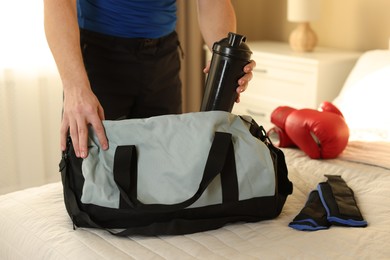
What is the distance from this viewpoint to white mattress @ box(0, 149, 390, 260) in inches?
49.1

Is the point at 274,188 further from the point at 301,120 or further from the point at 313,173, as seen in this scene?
the point at 301,120

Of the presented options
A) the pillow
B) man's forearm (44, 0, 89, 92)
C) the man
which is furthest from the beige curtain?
man's forearm (44, 0, 89, 92)

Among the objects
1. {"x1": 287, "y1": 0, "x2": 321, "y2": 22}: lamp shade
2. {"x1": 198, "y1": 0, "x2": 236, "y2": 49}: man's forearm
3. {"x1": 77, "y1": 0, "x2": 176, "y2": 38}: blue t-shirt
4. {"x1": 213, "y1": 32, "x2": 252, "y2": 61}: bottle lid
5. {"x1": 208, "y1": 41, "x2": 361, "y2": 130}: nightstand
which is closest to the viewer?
{"x1": 213, "y1": 32, "x2": 252, "y2": 61}: bottle lid

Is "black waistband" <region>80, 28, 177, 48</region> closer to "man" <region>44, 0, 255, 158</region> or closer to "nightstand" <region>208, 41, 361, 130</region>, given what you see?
"man" <region>44, 0, 255, 158</region>

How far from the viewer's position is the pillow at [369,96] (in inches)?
93.7

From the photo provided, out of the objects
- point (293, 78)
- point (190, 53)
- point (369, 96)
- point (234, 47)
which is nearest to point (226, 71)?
point (234, 47)

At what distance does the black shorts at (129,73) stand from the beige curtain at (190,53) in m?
1.46

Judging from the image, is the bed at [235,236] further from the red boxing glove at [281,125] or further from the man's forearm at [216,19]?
the man's forearm at [216,19]

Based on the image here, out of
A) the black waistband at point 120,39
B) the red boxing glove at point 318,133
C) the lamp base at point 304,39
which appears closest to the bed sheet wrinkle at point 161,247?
the black waistband at point 120,39

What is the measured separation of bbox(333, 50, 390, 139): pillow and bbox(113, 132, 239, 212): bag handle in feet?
3.51

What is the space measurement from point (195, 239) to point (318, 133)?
31.1 inches

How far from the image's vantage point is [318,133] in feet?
6.42

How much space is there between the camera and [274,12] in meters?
3.63

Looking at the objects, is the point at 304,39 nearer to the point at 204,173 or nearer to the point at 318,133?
the point at 318,133
